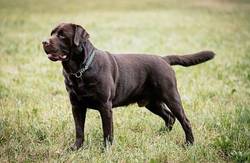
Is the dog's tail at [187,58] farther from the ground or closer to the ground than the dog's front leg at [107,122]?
farther from the ground

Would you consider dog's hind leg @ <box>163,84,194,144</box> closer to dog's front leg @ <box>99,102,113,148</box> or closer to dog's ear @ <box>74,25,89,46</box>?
dog's front leg @ <box>99,102,113,148</box>

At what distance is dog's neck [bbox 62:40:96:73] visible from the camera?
216 inches

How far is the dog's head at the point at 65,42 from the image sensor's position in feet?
17.6

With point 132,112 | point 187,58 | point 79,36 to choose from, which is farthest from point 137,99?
point 79,36

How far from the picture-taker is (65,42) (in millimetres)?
5477

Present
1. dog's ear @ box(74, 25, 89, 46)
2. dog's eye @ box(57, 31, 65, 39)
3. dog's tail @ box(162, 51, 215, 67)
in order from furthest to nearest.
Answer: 1. dog's tail @ box(162, 51, 215, 67)
2. dog's eye @ box(57, 31, 65, 39)
3. dog's ear @ box(74, 25, 89, 46)

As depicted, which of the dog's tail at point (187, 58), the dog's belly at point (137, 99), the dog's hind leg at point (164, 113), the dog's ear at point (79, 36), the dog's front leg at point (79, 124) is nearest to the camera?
the dog's ear at point (79, 36)

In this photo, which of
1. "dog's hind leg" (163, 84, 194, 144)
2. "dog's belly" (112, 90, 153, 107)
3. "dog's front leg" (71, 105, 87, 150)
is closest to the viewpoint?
"dog's front leg" (71, 105, 87, 150)

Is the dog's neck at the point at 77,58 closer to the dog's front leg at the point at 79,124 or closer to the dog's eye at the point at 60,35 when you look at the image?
the dog's eye at the point at 60,35

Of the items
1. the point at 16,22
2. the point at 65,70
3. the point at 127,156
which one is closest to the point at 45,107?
the point at 65,70

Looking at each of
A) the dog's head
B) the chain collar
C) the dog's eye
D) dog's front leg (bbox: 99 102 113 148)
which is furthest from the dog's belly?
the dog's eye

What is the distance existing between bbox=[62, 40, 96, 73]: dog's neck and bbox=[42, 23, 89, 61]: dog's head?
3 cm

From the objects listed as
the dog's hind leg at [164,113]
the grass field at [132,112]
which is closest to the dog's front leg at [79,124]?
the grass field at [132,112]

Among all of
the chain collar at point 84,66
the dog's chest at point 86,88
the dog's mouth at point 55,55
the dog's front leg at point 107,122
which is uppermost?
the dog's mouth at point 55,55
